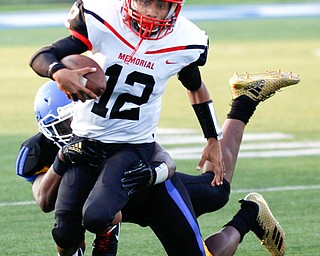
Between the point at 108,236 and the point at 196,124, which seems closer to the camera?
the point at 108,236

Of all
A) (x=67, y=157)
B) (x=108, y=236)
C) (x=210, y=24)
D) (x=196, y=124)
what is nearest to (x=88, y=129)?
(x=67, y=157)

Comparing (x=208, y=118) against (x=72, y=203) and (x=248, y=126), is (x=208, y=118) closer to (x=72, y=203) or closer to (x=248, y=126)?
(x=72, y=203)

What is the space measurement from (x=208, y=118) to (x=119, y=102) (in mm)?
607

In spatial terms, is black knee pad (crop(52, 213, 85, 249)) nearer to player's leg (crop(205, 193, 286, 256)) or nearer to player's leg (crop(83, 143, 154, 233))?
player's leg (crop(83, 143, 154, 233))

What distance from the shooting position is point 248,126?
946 centimetres

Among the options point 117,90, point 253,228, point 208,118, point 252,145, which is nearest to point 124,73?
point 117,90

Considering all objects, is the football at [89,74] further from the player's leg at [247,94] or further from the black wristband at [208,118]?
the player's leg at [247,94]

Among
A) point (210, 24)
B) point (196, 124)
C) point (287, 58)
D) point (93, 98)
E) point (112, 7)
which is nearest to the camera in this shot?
point (93, 98)

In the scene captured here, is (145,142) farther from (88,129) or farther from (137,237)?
(137,237)

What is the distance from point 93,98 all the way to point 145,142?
46 centimetres

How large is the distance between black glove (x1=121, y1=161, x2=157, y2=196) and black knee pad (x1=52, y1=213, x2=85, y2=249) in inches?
11.0

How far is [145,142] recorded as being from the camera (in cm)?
443

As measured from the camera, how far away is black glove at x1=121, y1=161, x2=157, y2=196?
13.9ft

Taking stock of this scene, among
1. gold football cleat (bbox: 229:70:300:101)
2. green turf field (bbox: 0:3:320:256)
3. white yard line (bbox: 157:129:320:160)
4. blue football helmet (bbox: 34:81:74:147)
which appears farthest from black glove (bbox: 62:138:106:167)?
white yard line (bbox: 157:129:320:160)
